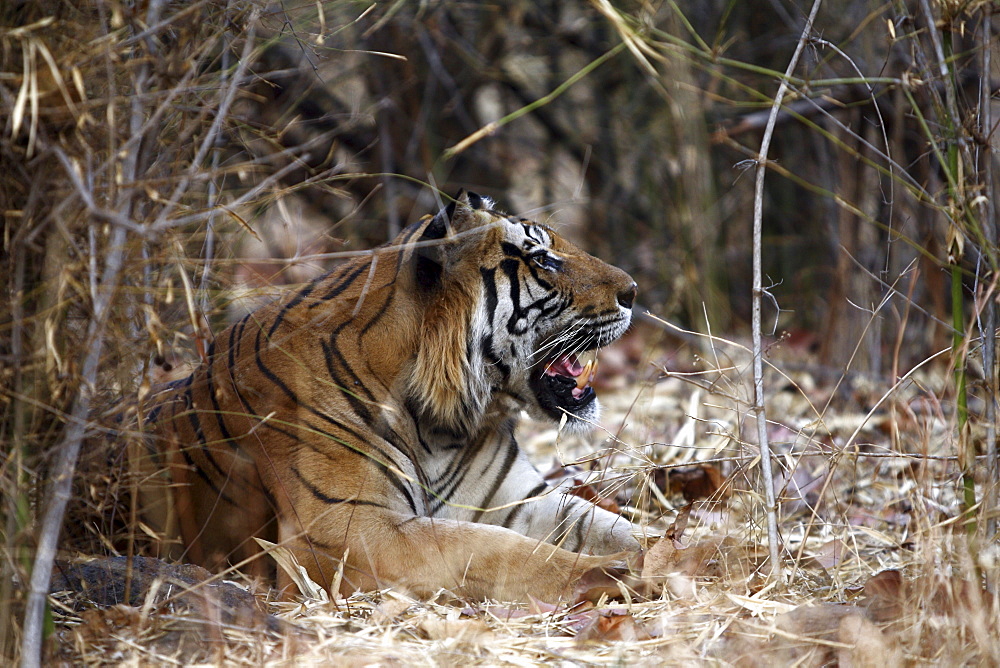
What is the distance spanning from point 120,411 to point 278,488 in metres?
0.63

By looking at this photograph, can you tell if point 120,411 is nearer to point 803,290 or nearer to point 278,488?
point 278,488

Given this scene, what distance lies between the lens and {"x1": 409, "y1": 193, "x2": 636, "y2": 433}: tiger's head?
279 cm

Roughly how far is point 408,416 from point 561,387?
0.54 m

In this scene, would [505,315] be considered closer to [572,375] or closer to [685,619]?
[572,375]

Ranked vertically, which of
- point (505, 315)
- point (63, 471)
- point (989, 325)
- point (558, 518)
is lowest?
point (558, 518)

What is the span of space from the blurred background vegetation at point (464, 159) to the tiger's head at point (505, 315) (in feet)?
0.88

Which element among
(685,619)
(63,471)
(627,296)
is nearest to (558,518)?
(627,296)

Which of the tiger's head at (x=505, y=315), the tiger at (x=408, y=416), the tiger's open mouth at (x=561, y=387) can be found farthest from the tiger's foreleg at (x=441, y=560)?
the tiger's open mouth at (x=561, y=387)

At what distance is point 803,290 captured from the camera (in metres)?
6.33

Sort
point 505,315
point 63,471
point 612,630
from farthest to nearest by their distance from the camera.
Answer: point 505,315, point 612,630, point 63,471

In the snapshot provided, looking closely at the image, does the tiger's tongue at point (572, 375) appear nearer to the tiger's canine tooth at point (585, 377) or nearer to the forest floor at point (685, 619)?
the tiger's canine tooth at point (585, 377)

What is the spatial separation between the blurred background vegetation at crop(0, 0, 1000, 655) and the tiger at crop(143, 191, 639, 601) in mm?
222

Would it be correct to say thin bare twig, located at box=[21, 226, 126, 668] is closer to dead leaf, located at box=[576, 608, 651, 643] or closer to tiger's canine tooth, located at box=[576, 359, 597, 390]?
dead leaf, located at box=[576, 608, 651, 643]

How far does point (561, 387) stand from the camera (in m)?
3.07
